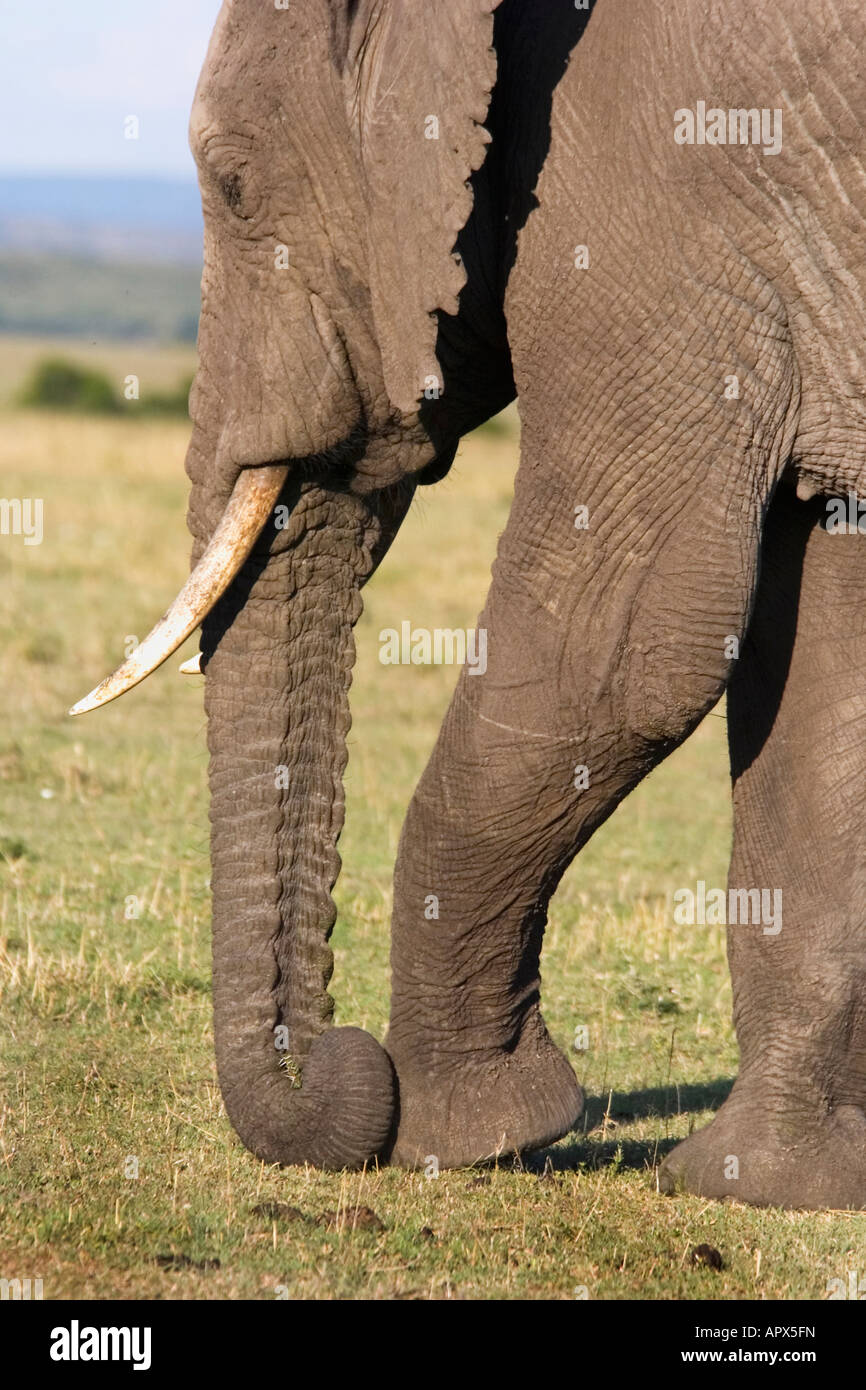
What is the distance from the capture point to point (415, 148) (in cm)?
400

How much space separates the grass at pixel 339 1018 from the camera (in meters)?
4.09

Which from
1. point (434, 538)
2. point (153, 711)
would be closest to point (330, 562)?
point (153, 711)

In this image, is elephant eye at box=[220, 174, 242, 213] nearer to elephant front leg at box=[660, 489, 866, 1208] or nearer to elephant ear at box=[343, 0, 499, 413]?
elephant ear at box=[343, 0, 499, 413]

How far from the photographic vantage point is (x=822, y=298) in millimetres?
4070

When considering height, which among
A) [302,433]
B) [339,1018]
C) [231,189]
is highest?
[231,189]

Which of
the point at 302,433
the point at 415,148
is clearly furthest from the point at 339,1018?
the point at 415,148

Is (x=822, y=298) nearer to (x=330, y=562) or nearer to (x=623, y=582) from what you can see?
(x=623, y=582)

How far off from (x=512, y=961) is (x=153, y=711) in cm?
627

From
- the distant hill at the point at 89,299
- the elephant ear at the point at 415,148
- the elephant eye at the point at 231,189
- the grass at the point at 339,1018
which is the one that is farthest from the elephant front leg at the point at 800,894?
the distant hill at the point at 89,299

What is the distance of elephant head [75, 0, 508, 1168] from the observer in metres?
4.03

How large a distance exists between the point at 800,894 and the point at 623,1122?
2.81 ft

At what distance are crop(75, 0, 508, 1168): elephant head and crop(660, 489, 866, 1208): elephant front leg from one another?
0.89m

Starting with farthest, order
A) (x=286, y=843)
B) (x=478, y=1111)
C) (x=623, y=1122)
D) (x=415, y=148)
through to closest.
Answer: (x=623, y=1122) → (x=478, y=1111) → (x=286, y=843) → (x=415, y=148)

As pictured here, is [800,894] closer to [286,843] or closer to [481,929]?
[481,929]
